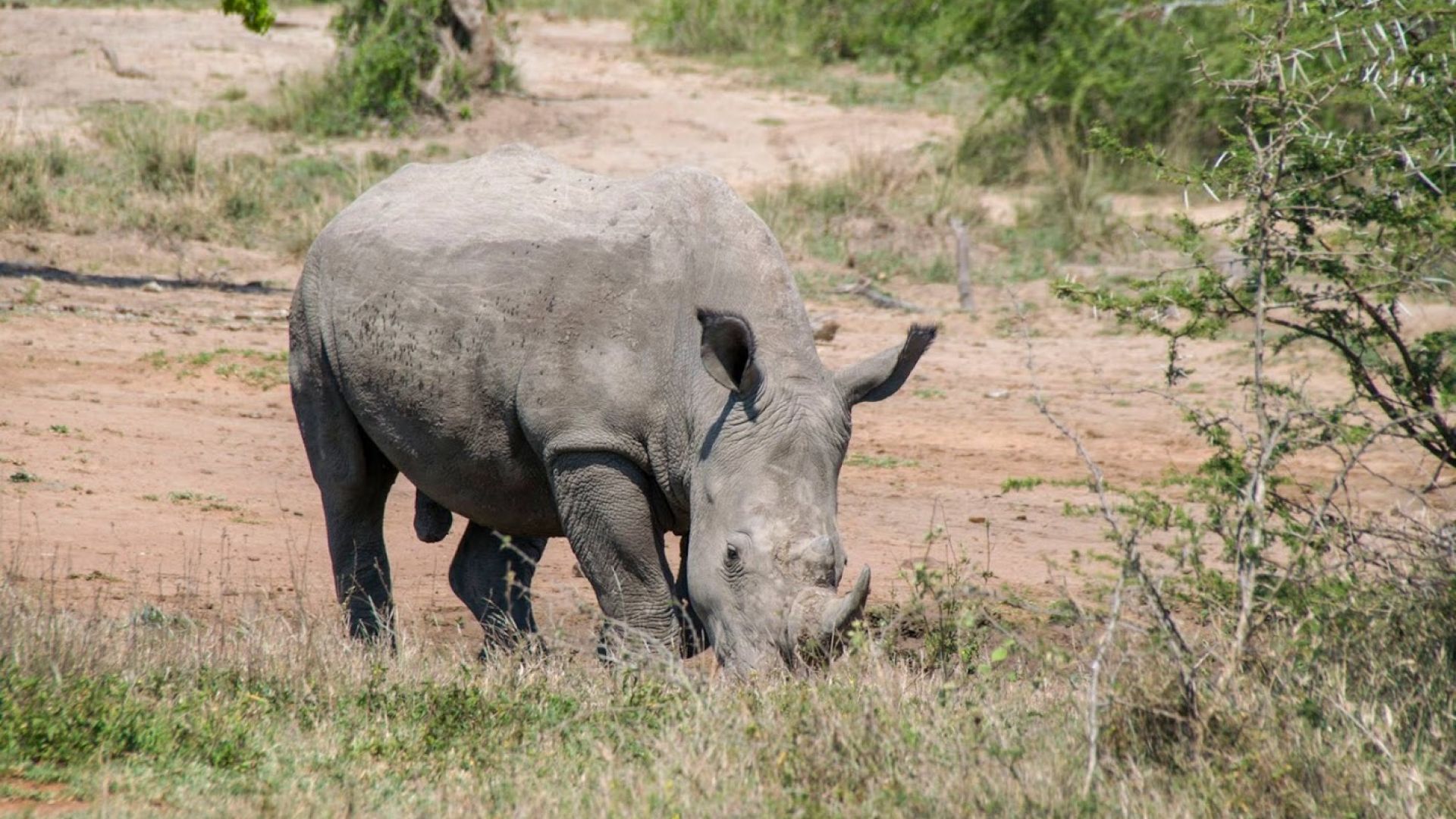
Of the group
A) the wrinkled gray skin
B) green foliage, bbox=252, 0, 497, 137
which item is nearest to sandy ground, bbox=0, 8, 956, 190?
green foliage, bbox=252, 0, 497, 137

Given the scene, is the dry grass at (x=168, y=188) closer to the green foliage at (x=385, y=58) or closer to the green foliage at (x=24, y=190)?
the green foliage at (x=24, y=190)

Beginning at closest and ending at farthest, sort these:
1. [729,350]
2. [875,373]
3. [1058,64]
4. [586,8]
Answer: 1. [729,350]
2. [875,373]
3. [1058,64]
4. [586,8]

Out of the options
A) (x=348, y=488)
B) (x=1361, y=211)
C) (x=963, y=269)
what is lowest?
(x=963, y=269)

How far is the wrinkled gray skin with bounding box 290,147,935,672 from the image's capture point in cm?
516

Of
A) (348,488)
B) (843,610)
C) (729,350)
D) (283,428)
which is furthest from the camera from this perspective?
(283,428)

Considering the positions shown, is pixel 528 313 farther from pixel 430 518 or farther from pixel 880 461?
pixel 880 461

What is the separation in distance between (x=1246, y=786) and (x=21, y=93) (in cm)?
1585

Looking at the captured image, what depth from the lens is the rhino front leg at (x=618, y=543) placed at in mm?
5633

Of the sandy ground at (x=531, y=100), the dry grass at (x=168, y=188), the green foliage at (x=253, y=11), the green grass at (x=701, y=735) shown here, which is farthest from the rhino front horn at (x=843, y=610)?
the sandy ground at (x=531, y=100)

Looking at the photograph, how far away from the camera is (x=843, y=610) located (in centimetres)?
483

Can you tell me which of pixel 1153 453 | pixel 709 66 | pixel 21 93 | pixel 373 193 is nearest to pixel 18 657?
pixel 373 193

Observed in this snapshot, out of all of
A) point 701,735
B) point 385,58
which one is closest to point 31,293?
point 385,58

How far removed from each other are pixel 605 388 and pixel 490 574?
178 cm

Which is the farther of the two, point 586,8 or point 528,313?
point 586,8
